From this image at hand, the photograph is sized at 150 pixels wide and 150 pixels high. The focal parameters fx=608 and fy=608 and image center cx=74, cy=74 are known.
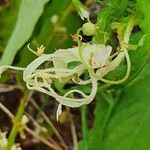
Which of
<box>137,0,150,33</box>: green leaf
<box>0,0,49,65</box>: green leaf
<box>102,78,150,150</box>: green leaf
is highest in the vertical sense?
<box>0,0,49,65</box>: green leaf

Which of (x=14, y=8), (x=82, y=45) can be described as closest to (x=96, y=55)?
(x=82, y=45)

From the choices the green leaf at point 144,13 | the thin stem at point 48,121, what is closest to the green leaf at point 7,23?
the thin stem at point 48,121

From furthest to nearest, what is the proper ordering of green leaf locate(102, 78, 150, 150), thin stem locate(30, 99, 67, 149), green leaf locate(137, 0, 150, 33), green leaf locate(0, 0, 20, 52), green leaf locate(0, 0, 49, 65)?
1. thin stem locate(30, 99, 67, 149)
2. green leaf locate(0, 0, 20, 52)
3. green leaf locate(102, 78, 150, 150)
4. green leaf locate(0, 0, 49, 65)
5. green leaf locate(137, 0, 150, 33)

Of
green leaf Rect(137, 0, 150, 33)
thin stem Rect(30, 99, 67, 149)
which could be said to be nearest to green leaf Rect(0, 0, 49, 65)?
green leaf Rect(137, 0, 150, 33)

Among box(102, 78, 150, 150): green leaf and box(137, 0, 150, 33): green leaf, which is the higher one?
box(137, 0, 150, 33): green leaf

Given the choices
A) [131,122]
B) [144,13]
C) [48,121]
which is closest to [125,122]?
[131,122]

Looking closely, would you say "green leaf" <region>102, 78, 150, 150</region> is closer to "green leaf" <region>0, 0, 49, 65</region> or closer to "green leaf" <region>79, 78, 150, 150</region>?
"green leaf" <region>79, 78, 150, 150</region>

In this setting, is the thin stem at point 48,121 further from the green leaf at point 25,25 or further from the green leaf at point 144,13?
the green leaf at point 144,13
